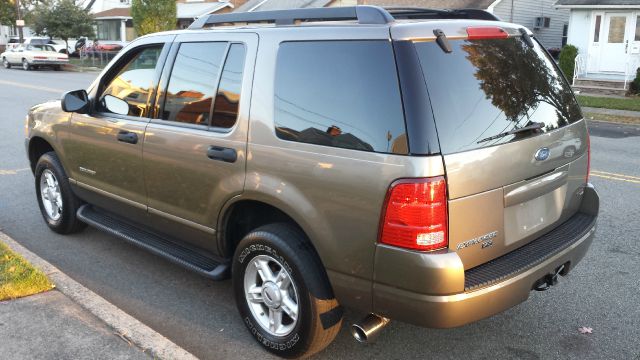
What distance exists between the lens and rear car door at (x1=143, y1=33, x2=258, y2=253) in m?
3.58

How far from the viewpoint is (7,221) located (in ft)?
20.1

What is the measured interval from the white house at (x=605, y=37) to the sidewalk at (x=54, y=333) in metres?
20.2

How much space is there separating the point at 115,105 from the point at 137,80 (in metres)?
0.30

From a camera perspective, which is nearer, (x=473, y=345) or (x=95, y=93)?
(x=473, y=345)

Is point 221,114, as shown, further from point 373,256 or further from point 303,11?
point 373,256

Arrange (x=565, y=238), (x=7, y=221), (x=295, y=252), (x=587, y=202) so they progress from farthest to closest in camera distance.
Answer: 1. (x=7, y=221)
2. (x=587, y=202)
3. (x=565, y=238)
4. (x=295, y=252)

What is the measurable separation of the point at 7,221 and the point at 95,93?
2167 mm

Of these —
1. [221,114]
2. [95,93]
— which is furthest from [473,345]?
[95,93]

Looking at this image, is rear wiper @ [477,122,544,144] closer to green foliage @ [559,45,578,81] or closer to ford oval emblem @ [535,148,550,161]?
ford oval emblem @ [535,148,550,161]

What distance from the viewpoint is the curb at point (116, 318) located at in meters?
3.41

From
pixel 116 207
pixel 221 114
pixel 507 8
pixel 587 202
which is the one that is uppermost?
pixel 507 8

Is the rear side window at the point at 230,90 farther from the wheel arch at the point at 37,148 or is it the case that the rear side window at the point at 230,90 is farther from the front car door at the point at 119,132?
the wheel arch at the point at 37,148

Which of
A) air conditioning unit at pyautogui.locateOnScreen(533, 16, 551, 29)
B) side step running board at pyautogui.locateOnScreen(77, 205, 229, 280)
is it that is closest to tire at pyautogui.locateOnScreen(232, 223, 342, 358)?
side step running board at pyautogui.locateOnScreen(77, 205, 229, 280)

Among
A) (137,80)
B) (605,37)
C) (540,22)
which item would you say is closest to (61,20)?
(540,22)
